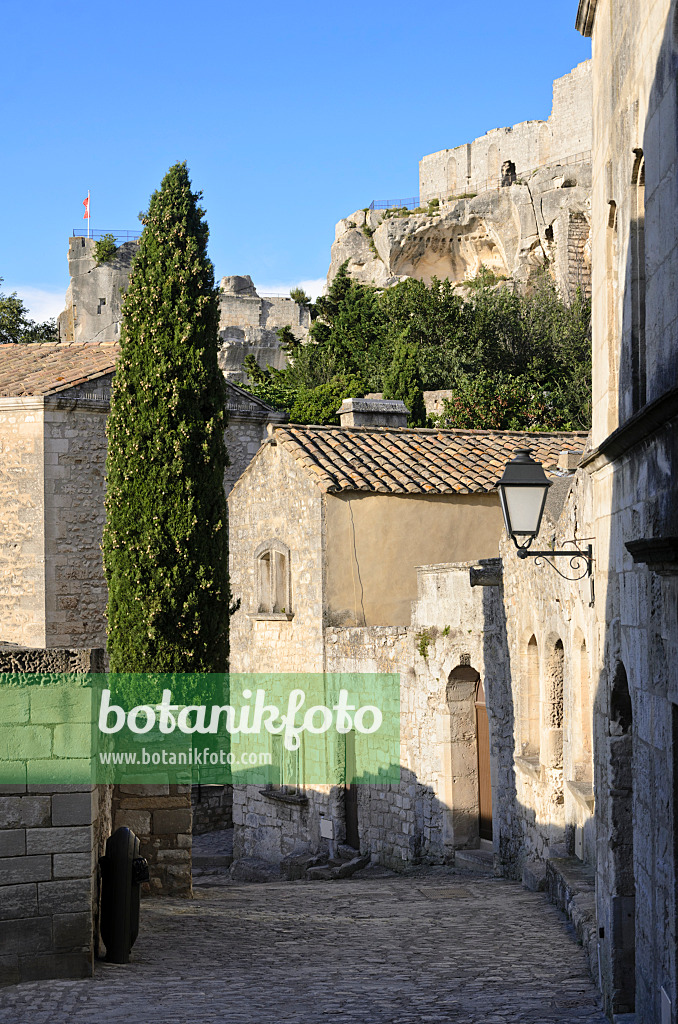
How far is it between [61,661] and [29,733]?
0.47m

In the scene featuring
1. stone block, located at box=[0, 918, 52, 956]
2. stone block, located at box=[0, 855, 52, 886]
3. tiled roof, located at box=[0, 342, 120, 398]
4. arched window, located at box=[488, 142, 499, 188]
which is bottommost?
stone block, located at box=[0, 918, 52, 956]

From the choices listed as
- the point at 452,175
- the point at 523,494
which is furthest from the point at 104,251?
the point at 523,494

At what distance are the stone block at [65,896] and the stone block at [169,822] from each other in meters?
3.82

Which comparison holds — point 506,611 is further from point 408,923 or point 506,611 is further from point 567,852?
point 408,923

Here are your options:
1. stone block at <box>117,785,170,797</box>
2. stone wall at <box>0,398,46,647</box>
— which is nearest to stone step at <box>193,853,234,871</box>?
stone wall at <box>0,398,46,647</box>

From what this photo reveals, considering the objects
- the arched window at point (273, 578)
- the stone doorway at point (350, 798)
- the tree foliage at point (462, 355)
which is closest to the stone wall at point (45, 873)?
the stone doorway at point (350, 798)

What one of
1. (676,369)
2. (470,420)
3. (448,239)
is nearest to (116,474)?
(676,369)

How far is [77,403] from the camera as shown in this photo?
675 inches

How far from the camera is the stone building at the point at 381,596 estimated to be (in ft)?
43.4

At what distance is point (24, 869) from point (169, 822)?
158 inches

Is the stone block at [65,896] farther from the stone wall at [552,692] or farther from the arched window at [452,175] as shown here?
the arched window at [452,175]

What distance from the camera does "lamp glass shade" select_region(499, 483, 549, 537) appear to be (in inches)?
303

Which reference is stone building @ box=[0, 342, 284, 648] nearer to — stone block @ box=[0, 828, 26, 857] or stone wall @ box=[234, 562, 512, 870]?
stone wall @ box=[234, 562, 512, 870]

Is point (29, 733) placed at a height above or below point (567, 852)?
above
